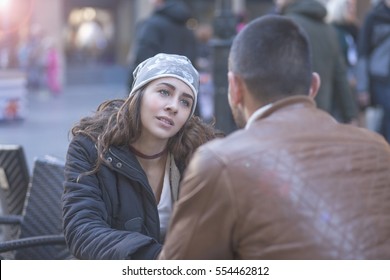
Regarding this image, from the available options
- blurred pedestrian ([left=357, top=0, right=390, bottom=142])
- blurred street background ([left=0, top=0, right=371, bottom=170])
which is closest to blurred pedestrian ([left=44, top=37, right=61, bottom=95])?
blurred street background ([left=0, top=0, right=371, bottom=170])

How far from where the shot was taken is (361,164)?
183 centimetres

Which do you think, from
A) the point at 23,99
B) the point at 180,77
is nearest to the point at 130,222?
the point at 180,77

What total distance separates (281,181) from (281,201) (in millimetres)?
46

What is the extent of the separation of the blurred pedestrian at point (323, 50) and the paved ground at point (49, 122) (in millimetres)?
2202

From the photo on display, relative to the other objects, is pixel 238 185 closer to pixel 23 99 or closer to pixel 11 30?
pixel 23 99

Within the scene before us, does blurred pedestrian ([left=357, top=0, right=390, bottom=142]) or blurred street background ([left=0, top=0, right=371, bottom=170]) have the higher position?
blurred pedestrian ([left=357, top=0, right=390, bottom=142])

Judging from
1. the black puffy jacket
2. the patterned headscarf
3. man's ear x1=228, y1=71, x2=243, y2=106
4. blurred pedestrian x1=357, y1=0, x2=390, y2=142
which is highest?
man's ear x1=228, y1=71, x2=243, y2=106

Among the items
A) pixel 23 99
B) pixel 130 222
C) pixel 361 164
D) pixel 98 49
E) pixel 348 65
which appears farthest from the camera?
pixel 98 49

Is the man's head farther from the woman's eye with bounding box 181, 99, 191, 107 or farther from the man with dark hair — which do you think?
the woman's eye with bounding box 181, 99, 191, 107

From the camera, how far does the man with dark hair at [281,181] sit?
5.64ft

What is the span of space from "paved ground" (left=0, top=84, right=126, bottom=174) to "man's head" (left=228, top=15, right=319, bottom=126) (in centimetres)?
440

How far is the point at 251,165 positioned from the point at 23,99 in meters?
12.6

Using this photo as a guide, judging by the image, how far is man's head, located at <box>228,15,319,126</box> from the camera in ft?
6.07

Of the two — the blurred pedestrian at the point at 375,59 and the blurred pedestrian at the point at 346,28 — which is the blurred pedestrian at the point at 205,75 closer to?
the blurred pedestrian at the point at 346,28
